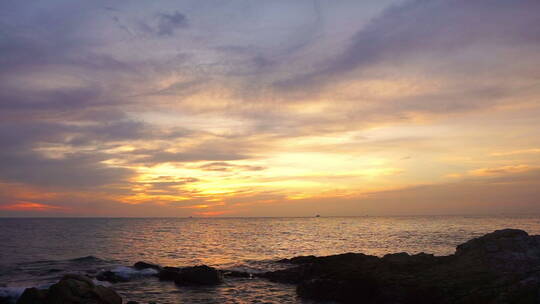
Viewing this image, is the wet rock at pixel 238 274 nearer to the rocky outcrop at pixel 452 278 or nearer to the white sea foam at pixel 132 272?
the white sea foam at pixel 132 272

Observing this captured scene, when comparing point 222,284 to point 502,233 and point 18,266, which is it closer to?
point 502,233

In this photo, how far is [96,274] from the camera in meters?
37.4

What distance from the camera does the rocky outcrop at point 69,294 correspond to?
774 inches

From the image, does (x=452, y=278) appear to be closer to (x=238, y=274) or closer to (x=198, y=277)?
(x=198, y=277)

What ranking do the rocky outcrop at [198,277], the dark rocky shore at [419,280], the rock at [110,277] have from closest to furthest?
the dark rocky shore at [419,280] → the rocky outcrop at [198,277] → the rock at [110,277]

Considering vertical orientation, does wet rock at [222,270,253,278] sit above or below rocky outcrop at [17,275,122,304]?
below

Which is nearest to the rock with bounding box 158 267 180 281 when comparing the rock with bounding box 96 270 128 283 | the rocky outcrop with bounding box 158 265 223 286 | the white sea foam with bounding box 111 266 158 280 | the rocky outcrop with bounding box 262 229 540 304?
the rocky outcrop with bounding box 158 265 223 286

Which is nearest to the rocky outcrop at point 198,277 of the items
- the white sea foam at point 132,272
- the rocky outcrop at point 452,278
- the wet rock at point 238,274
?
the wet rock at point 238,274

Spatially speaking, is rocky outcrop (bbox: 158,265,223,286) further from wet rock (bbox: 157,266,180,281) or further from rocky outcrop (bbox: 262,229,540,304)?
rocky outcrop (bbox: 262,229,540,304)

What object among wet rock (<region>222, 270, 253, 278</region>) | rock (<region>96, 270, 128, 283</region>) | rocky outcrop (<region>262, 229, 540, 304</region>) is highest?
rocky outcrop (<region>262, 229, 540, 304</region>)

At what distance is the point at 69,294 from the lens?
65.2 ft

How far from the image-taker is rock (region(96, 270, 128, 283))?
114 feet

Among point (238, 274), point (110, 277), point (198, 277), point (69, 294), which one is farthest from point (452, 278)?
point (110, 277)

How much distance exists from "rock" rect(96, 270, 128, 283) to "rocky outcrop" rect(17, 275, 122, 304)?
47.5ft
